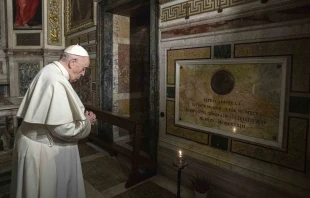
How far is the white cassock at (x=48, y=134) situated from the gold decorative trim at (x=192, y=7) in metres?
1.99

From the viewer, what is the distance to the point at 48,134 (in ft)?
6.64

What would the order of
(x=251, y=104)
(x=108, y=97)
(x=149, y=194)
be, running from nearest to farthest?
1. (x=251, y=104)
2. (x=149, y=194)
3. (x=108, y=97)

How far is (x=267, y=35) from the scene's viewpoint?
242 cm

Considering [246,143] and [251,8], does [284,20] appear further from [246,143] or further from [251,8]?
[246,143]

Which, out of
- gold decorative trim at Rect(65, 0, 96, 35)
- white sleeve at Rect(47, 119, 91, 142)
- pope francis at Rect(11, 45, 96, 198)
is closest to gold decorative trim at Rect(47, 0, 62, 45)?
gold decorative trim at Rect(65, 0, 96, 35)

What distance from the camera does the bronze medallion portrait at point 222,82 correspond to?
278cm

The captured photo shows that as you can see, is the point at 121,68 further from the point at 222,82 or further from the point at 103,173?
the point at 222,82

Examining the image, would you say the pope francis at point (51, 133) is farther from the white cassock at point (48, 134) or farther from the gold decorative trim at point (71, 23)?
the gold decorative trim at point (71, 23)

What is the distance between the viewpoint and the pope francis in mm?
1906

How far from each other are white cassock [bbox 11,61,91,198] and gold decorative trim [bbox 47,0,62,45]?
5448mm

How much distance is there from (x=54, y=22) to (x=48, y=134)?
19.3ft

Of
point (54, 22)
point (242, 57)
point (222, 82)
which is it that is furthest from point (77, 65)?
point (54, 22)

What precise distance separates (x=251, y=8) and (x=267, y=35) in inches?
15.0

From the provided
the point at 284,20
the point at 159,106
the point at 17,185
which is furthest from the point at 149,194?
the point at 284,20
